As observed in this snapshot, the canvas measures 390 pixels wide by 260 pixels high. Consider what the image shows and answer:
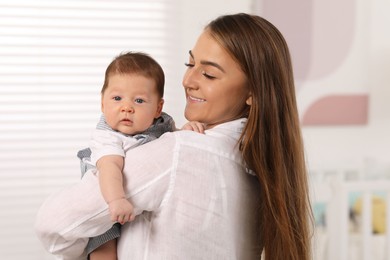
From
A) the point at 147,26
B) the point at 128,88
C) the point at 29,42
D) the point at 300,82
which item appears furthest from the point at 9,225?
the point at 128,88

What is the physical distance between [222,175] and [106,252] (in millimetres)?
287

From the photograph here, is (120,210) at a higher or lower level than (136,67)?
lower

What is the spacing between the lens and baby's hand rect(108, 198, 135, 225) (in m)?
1.29

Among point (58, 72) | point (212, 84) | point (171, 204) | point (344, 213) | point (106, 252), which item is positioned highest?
point (212, 84)

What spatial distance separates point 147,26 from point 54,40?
41 centimetres

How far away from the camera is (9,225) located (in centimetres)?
303

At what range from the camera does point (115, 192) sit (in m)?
1.29

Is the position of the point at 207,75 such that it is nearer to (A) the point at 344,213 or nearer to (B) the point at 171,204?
(B) the point at 171,204

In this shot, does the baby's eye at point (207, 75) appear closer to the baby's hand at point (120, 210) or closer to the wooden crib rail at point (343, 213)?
the baby's hand at point (120, 210)

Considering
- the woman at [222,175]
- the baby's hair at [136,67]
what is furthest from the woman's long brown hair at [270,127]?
the baby's hair at [136,67]

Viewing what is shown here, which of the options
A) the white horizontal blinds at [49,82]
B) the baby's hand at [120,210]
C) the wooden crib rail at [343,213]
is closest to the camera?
the baby's hand at [120,210]

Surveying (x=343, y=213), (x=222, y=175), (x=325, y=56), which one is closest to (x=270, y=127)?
(x=222, y=175)

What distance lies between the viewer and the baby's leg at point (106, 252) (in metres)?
1.42

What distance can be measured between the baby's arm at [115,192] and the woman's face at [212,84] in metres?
0.25
